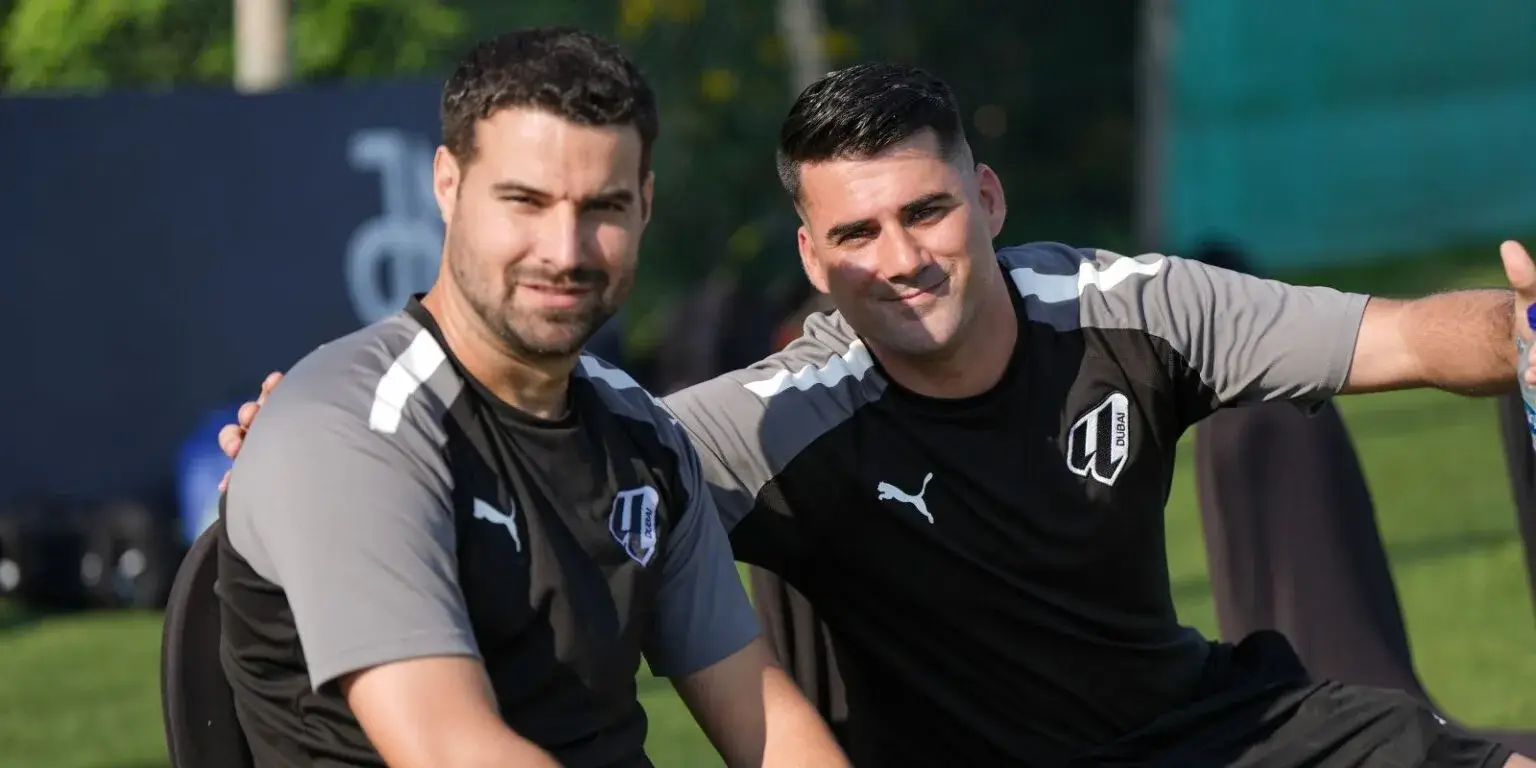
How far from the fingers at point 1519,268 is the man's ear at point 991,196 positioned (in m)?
0.82

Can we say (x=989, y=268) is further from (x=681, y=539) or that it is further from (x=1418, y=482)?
(x=1418, y=482)

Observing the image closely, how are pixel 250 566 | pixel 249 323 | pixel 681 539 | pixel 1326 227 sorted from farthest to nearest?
pixel 1326 227
pixel 249 323
pixel 681 539
pixel 250 566

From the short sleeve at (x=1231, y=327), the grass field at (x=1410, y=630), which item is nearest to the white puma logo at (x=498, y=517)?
the short sleeve at (x=1231, y=327)

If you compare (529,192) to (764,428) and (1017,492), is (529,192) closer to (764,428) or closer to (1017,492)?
(764,428)

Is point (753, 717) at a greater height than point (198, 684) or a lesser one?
lesser

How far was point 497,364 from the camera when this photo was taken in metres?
2.83

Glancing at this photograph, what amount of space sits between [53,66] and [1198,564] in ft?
26.8

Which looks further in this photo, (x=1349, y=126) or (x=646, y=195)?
(x=1349, y=126)

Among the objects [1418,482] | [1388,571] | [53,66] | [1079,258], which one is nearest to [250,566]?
[1079,258]

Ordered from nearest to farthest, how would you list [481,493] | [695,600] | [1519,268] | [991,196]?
[481,493], [695,600], [1519,268], [991,196]

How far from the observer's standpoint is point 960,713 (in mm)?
3574

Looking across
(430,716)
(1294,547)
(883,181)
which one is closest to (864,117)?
(883,181)

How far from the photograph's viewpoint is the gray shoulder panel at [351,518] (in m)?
2.60

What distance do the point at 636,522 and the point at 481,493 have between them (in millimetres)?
273
